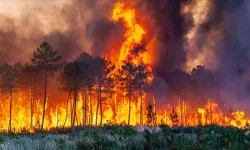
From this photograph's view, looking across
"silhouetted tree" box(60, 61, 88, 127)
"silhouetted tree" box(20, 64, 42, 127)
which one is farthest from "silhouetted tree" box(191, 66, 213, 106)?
"silhouetted tree" box(20, 64, 42, 127)

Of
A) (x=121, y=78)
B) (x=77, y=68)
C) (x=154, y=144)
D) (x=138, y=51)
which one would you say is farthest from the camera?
(x=138, y=51)

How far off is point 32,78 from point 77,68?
1007 cm

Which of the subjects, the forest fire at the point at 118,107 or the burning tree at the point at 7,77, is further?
the forest fire at the point at 118,107

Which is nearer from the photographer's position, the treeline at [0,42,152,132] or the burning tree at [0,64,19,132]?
the treeline at [0,42,152,132]

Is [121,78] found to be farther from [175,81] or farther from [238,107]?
[238,107]

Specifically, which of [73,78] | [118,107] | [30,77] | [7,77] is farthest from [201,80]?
[7,77]

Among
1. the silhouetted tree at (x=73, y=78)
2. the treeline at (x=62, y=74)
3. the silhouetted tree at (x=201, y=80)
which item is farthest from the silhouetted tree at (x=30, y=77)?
the silhouetted tree at (x=201, y=80)

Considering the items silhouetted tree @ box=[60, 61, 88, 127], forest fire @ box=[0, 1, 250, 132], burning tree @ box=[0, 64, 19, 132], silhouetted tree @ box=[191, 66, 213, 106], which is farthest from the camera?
silhouetted tree @ box=[191, 66, 213, 106]

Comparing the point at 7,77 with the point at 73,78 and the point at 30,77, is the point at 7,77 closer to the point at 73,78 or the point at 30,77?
the point at 30,77

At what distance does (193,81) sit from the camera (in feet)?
336

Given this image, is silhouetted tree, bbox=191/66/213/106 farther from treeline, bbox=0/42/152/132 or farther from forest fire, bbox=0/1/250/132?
treeline, bbox=0/42/152/132

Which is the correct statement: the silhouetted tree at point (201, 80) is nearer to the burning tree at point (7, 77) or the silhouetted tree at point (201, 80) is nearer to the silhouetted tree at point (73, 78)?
the silhouetted tree at point (73, 78)

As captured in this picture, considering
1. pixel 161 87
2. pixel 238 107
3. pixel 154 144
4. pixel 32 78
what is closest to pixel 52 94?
pixel 161 87

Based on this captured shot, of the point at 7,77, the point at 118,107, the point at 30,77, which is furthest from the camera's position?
the point at 118,107
